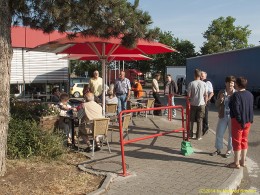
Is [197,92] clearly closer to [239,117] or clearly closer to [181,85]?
[239,117]

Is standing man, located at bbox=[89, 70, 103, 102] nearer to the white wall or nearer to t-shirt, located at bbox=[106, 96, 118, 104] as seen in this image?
t-shirt, located at bbox=[106, 96, 118, 104]

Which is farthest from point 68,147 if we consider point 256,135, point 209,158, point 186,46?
point 186,46

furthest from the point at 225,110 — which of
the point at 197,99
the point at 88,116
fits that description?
the point at 88,116

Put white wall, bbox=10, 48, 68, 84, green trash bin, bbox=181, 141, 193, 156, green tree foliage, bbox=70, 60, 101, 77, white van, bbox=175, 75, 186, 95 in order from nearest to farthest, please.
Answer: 1. green trash bin, bbox=181, 141, 193, 156
2. white wall, bbox=10, 48, 68, 84
3. white van, bbox=175, 75, 186, 95
4. green tree foliage, bbox=70, 60, 101, 77

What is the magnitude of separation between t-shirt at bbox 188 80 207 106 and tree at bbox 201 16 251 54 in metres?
50.6

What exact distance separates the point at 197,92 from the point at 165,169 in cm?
310

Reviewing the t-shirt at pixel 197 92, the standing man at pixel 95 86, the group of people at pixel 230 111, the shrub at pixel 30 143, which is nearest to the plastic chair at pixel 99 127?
the shrub at pixel 30 143

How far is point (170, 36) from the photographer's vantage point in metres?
60.8

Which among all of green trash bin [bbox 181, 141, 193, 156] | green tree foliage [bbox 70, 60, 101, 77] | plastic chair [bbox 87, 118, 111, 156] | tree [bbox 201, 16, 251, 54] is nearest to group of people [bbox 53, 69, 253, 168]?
plastic chair [bbox 87, 118, 111, 156]

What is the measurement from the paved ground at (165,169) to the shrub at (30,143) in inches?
28.6

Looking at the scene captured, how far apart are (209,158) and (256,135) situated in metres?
4.02

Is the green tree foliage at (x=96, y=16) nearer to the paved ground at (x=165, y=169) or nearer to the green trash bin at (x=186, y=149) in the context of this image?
the paved ground at (x=165, y=169)

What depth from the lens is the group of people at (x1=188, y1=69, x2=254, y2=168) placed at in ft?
21.2

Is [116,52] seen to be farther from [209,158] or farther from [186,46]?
[186,46]
